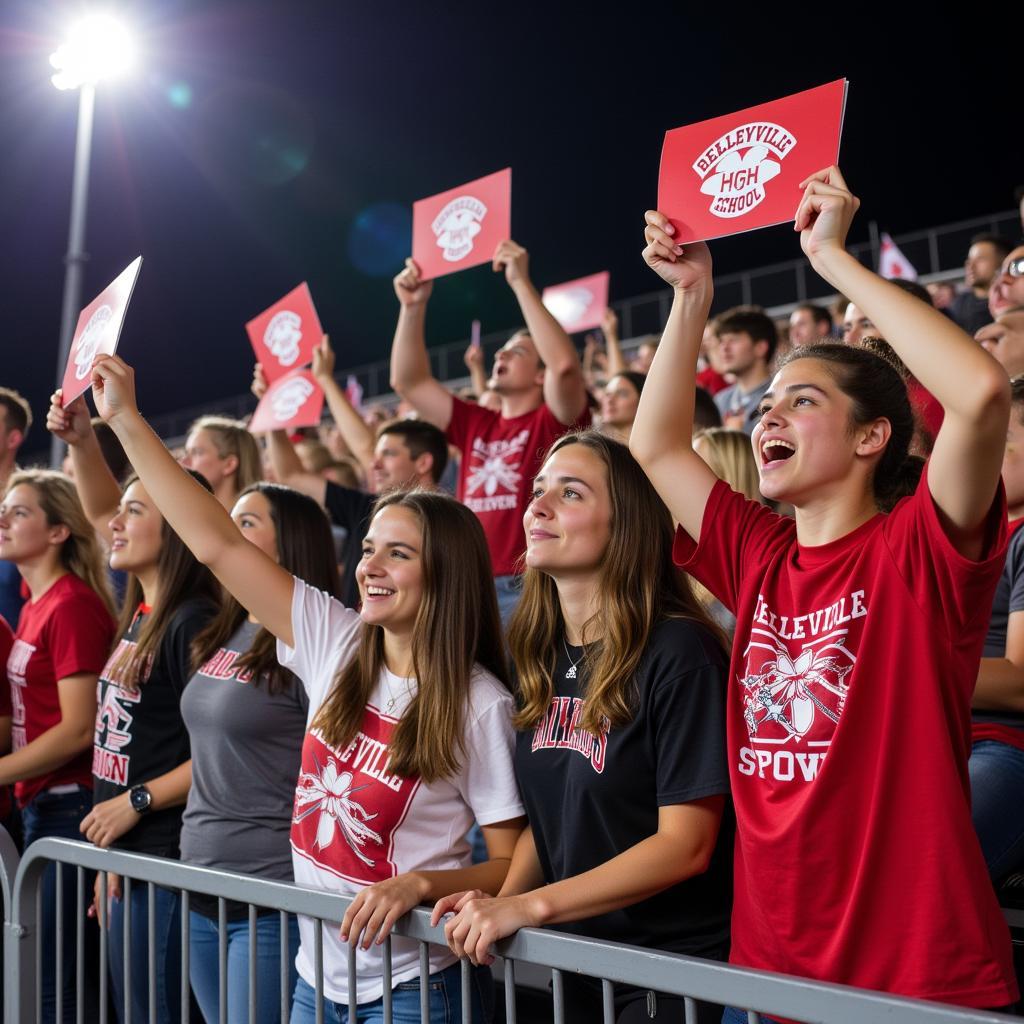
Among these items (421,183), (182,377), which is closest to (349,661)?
(421,183)

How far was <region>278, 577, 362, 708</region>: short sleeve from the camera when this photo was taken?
296 centimetres

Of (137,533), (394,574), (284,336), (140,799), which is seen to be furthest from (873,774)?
(284,336)

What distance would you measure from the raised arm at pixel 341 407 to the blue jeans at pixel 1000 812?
344 centimetres

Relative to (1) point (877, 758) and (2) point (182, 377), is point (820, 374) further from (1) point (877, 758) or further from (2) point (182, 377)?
(2) point (182, 377)

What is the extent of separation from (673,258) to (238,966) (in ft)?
6.66

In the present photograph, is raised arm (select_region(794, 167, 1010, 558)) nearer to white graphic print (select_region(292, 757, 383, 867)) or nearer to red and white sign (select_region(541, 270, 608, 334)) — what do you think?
white graphic print (select_region(292, 757, 383, 867))

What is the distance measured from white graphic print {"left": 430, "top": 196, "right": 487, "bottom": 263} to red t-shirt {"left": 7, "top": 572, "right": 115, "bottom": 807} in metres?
2.00

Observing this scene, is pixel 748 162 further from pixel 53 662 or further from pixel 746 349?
pixel 746 349

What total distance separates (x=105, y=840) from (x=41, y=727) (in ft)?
2.61

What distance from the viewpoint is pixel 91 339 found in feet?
10.6

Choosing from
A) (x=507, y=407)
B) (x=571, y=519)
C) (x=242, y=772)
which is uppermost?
(x=507, y=407)

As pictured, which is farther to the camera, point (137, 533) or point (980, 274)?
point (980, 274)

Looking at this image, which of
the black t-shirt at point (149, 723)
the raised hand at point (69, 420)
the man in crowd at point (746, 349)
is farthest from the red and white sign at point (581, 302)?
the black t-shirt at point (149, 723)

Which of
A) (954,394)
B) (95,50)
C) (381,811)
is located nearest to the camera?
(954,394)
